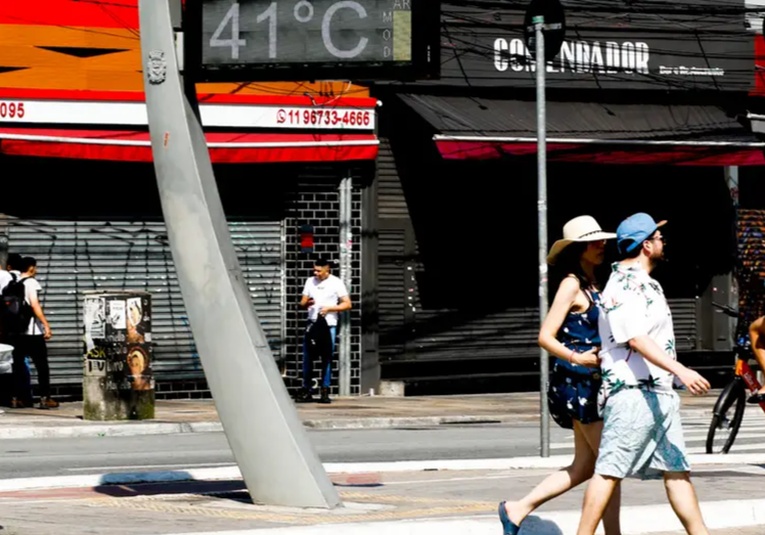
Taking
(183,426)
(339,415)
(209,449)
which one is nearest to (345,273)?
(339,415)

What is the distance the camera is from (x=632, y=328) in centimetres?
834

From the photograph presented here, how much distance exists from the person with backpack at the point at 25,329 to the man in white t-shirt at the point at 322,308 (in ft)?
11.0

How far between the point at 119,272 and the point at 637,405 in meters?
14.9

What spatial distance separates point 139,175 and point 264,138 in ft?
5.55

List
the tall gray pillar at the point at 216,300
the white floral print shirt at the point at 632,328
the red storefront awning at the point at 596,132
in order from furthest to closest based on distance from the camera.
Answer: the red storefront awning at the point at 596,132 → the tall gray pillar at the point at 216,300 → the white floral print shirt at the point at 632,328

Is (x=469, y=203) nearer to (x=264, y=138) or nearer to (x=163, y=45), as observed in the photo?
(x=264, y=138)

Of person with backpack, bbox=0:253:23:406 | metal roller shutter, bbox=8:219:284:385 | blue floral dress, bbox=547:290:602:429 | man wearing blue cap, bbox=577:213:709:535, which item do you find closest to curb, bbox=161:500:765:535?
blue floral dress, bbox=547:290:602:429

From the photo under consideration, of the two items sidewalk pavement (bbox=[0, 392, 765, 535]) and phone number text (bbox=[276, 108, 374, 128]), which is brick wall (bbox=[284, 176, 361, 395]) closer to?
phone number text (bbox=[276, 108, 374, 128])

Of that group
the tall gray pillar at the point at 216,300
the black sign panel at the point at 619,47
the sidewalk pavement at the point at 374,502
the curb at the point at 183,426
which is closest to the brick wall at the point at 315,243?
the black sign panel at the point at 619,47

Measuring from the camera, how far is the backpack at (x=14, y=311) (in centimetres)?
2022

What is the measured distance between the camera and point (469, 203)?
2517 centimetres

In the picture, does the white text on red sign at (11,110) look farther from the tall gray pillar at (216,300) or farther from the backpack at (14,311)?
the tall gray pillar at (216,300)

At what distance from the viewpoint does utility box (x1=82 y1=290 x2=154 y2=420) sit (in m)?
18.9

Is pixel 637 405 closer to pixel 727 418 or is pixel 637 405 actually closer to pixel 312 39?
pixel 312 39
